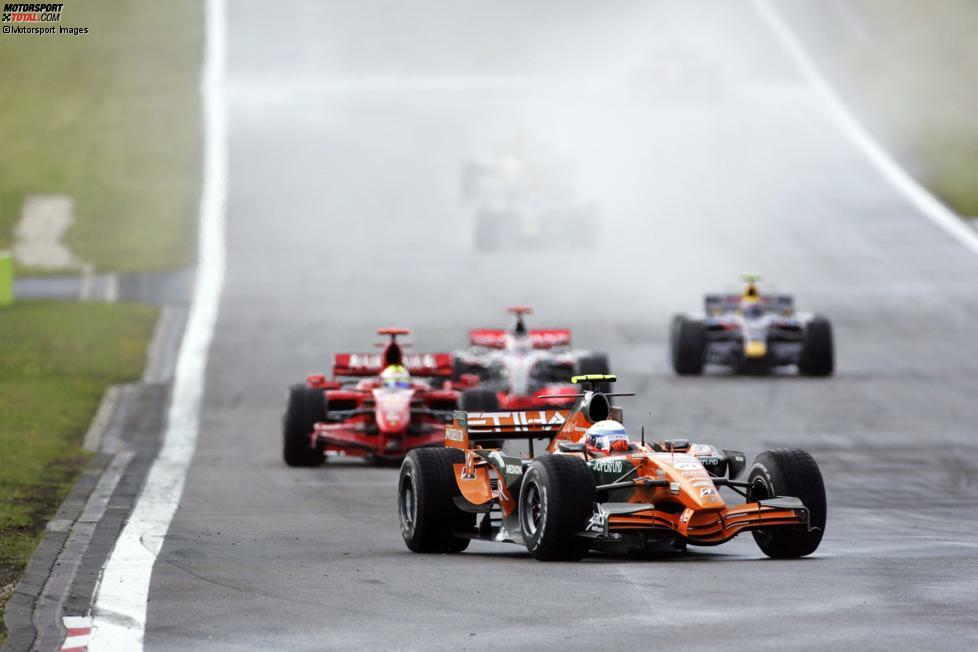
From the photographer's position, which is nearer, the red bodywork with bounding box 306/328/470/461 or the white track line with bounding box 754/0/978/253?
the red bodywork with bounding box 306/328/470/461

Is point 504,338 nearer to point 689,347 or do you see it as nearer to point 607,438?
point 689,347

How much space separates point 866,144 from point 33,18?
98.4ft

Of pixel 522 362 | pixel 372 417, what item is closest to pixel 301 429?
pixel 372 417

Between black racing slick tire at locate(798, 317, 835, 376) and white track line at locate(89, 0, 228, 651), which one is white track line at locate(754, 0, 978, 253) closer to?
black racing slick tire at locate(798, 317, 835, 376)

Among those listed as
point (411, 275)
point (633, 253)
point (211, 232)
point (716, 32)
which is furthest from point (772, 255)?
point (716, 32)

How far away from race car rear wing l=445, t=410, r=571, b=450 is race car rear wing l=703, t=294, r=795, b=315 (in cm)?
1851

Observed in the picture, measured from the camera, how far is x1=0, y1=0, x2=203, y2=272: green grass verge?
54438 millimetres

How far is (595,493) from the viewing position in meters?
15.6

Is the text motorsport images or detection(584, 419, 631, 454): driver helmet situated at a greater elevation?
the text motorsport images

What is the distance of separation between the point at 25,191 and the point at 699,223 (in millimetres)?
20260

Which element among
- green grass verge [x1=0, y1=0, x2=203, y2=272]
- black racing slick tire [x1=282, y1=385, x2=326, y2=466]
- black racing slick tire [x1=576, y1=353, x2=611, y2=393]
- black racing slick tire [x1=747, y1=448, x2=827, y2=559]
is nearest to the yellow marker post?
green grass verge [x1=0, y1=0, x2=203, y2=272]

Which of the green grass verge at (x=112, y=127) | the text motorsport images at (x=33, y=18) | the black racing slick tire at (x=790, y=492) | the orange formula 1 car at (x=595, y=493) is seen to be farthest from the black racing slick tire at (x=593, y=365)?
the text motorsport images at (x=33, y=18)

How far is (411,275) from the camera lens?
49281 mm

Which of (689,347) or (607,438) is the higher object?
(689,347)
